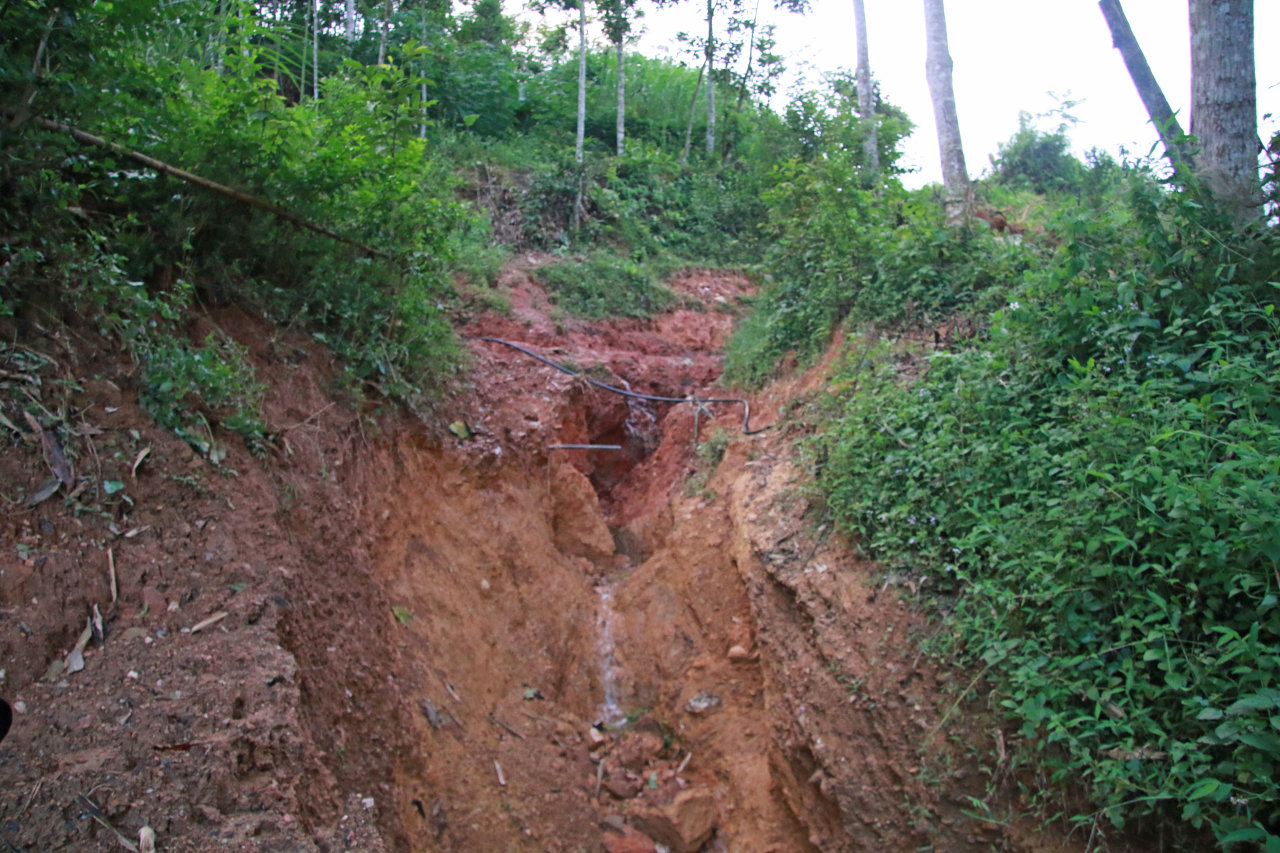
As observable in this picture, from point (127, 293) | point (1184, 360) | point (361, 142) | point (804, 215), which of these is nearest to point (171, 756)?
point (127, 293)

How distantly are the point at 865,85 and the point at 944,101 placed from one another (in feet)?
21.3

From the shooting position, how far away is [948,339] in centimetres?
650

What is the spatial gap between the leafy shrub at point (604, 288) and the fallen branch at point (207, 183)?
16.4 feet

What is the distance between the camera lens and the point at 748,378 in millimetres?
8977

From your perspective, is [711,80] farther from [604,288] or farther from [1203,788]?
[1203,788]

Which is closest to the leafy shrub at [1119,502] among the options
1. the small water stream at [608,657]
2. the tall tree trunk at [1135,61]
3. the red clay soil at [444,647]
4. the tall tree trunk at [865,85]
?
the red clay soil at [444,647]

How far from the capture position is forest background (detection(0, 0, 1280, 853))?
10.9 ft

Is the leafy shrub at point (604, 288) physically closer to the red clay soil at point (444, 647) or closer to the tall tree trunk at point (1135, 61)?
the red clay soil at point (444, 647)

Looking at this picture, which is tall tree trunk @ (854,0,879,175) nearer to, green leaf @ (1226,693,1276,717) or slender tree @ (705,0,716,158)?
slender tree @ (705,0,716,158)

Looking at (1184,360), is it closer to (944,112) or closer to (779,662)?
(779,662)

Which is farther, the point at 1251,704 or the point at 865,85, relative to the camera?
the point at 865,85

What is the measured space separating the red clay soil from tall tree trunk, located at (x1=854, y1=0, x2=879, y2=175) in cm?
795

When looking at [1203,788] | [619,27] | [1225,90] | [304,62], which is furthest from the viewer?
[619,27]

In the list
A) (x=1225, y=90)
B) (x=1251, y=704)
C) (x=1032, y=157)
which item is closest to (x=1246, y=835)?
(x=1251, y=704)
